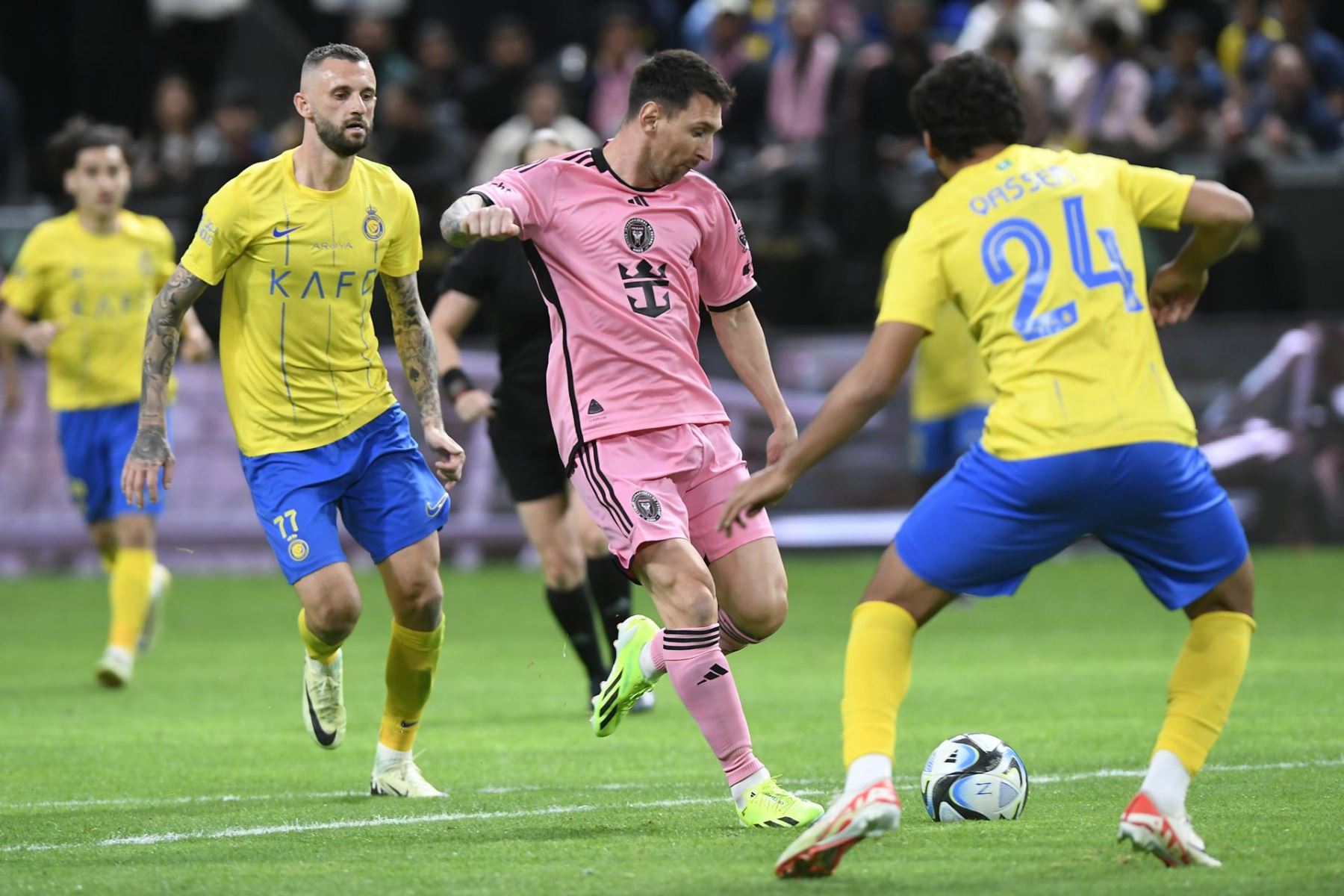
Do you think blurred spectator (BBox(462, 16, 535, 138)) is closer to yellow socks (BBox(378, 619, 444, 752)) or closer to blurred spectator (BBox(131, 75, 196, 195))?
blurred spectator (BBox(131, 75, 196, 195))

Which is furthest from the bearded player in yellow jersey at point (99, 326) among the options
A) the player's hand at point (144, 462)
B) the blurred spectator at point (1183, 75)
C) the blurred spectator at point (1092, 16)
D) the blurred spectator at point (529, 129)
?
the blurred spectator at point (1183, 75)

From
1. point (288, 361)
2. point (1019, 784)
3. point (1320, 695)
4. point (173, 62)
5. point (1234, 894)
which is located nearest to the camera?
point (1234, 894)

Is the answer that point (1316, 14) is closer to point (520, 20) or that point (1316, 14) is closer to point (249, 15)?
point (520, 20)

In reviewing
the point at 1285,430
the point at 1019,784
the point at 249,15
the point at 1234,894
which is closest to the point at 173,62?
the point at 249,15

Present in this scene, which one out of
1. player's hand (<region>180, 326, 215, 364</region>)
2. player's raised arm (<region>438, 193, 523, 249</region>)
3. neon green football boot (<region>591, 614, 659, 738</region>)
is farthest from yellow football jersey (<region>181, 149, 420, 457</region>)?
player's hand (<region>180, 326, 215, 364</region>)

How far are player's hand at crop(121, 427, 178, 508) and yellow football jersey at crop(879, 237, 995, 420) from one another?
7.80m

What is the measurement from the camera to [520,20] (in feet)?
75.9

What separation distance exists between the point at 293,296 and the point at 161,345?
492mm

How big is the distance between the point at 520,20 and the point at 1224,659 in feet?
60.9

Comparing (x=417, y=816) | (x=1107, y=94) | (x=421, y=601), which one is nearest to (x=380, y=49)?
(x=1107, y=94)

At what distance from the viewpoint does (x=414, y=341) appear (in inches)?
296

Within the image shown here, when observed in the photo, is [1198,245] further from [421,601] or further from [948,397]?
[948,397]

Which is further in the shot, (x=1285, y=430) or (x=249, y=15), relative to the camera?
(x=249, y=15)

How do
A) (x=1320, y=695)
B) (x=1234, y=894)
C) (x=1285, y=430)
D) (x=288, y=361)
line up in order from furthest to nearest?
(x=1285, y=430) → (x=1320, y=695) → (x=288, y=361) → (x=1234, y=894)
